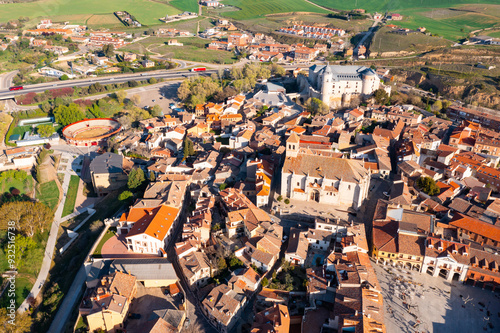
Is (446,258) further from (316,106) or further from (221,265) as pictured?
(316,106)

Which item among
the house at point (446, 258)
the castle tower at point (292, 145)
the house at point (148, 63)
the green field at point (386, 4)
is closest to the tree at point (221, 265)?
the castle tower at point (292, 145)

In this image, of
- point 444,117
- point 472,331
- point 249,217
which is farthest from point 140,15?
point 472,331

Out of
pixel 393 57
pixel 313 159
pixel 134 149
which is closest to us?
pixel 313 159

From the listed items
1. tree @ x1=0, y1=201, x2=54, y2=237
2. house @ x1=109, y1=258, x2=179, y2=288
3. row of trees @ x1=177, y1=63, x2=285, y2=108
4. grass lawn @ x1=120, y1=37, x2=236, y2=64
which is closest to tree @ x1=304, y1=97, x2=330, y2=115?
row of trees @ x1=177, y1=63, x2=285, y2=108

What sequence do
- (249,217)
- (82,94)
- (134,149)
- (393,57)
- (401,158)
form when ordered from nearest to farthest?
(249,217) → (401,158) → (134,149) → (82,94) → (393,57)

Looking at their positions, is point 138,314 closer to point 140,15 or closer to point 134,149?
point 134,149

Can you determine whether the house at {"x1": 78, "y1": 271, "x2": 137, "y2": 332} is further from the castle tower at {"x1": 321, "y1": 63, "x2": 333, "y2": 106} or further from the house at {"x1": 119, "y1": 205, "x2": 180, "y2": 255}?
the castle tower at {"x1": 321, "y1": 63, "x2": 333, "y2": 106}
